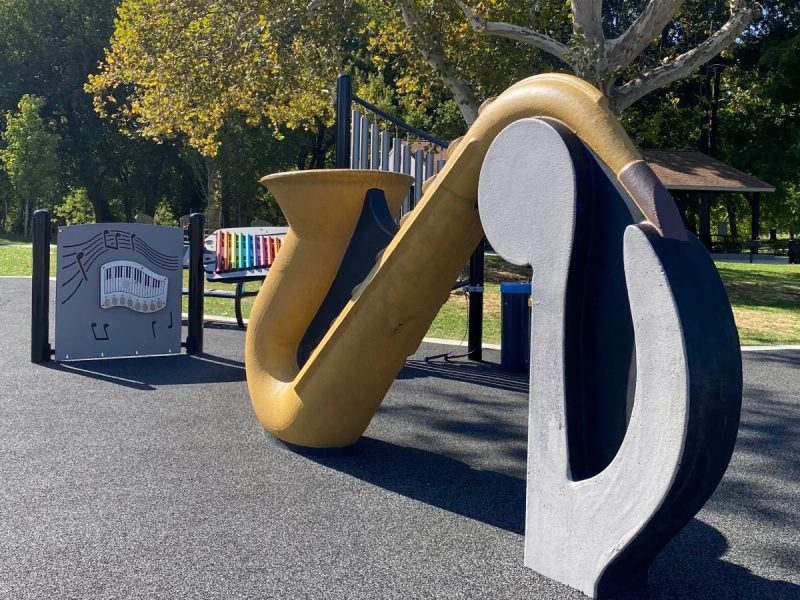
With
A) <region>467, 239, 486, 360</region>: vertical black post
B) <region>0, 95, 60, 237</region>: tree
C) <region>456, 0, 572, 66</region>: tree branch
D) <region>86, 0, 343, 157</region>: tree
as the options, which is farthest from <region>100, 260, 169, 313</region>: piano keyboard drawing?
<region>0, 95, 60, 237</region>: tree

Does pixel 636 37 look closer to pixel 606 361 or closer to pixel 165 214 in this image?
pixel 606 361

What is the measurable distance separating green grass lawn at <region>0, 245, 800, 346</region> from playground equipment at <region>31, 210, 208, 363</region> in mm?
3722

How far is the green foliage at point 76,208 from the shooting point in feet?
159

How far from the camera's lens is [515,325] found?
27.6 ft

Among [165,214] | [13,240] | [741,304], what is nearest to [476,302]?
[741,304]

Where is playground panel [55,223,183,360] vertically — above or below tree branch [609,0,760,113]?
below

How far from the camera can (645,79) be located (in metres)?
14.2

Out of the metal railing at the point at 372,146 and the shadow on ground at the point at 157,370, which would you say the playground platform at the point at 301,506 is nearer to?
the shadow on ground at the point at 157,370

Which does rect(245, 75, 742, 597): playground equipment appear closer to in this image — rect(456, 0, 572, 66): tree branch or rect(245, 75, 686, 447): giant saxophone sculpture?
rect(245, 75, 686, 447): giant saxophone sculpture

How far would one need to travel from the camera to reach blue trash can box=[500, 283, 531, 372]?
831cm

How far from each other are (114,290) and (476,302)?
13.1 feet

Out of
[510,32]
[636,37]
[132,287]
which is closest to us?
[132,287]

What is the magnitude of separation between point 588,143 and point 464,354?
6.10m

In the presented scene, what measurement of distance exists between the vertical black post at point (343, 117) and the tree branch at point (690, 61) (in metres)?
8.39
